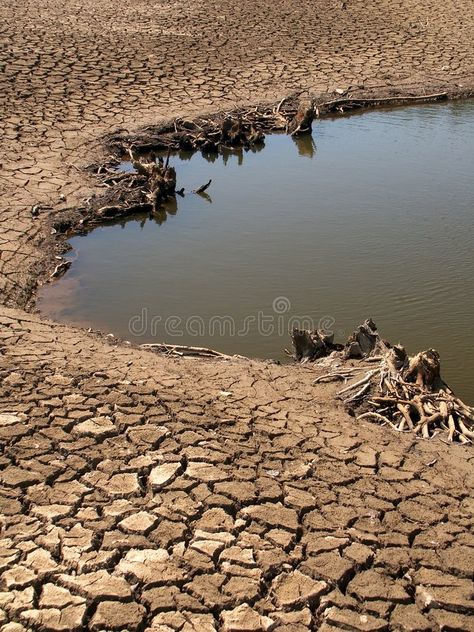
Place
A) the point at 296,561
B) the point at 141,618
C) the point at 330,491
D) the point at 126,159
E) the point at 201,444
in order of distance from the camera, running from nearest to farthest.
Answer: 1. the point at 141,618
2. the point at 296,561
3. the point at 330,491
4. the point at 201,444
5. the point at 126,159

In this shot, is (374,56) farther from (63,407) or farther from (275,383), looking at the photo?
(63,407)

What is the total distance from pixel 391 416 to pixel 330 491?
1.21 meters

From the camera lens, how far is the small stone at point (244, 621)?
351cm

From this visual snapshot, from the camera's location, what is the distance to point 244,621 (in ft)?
11.6

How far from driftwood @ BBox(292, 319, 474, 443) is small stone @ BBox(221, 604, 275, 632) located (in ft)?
6.32

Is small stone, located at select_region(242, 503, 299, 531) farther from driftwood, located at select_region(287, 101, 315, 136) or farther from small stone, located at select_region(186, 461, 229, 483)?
driftwood, located at select_region(287, 101, 315, 136)

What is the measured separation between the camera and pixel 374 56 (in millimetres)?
13320

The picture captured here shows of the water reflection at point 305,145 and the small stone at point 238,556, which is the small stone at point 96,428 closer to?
the small stone at point 238,556

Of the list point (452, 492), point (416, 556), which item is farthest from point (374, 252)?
point (416, 556)

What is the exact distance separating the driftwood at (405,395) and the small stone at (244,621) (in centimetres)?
193

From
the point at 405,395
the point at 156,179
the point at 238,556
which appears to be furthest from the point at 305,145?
the point at 238,556

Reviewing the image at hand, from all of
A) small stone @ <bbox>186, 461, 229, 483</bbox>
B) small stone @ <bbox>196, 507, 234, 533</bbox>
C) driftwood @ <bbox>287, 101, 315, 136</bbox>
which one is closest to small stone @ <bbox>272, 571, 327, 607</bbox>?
small stone @ <bbox>196, 507, 234, 533</bbox>

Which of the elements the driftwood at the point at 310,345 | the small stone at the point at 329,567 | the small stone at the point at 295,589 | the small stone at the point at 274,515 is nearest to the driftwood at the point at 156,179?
the driftwood at the point at 310,345

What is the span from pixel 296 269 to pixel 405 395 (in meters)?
2.54
